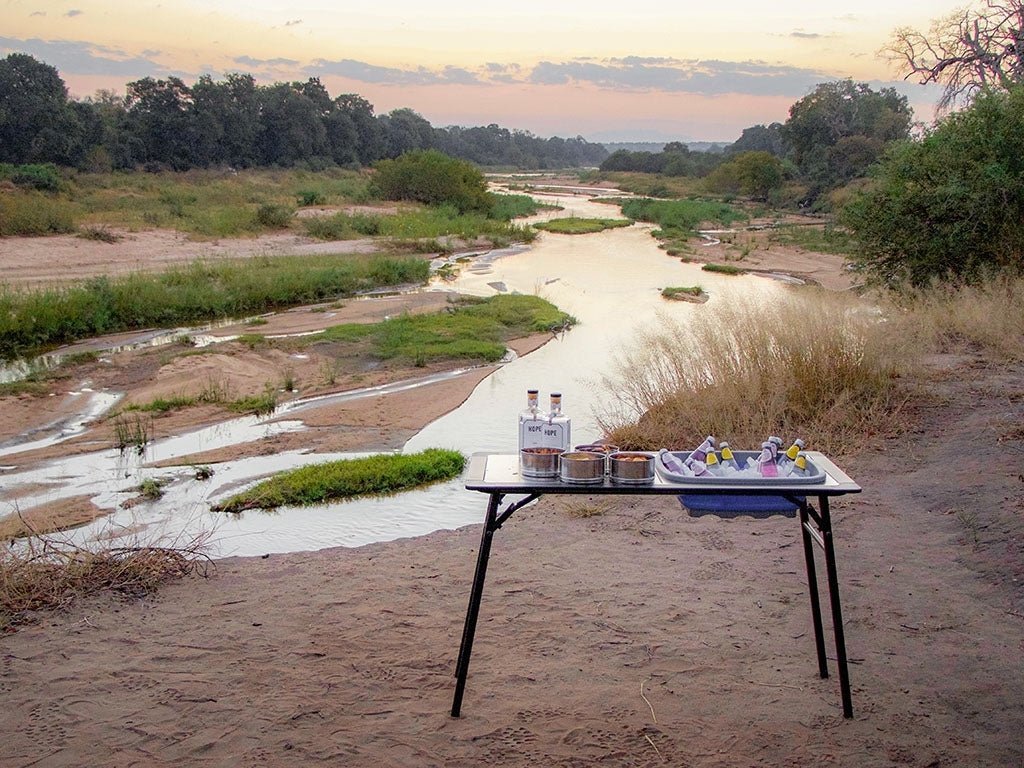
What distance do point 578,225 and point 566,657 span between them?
3869 cm

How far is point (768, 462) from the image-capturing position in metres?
3.51

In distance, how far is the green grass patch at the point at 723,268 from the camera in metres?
27.2

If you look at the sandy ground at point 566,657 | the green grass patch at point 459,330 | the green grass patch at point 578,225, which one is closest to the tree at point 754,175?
the green grass patch at point 578,225

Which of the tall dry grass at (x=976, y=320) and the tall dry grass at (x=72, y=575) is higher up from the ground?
the tall dry grass at (x=976, y=320)

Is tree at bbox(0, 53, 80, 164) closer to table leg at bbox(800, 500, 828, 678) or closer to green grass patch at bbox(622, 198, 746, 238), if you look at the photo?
green grass patch at bbox(622, 198, 746, 238)

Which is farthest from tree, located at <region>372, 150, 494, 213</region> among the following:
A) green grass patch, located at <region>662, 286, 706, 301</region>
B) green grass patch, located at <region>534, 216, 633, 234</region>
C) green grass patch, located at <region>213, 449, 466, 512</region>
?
green grass patch, located at <region>213, 449, 466, 512</region>

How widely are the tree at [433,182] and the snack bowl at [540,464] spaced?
38832 millimetres

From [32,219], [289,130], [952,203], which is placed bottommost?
[32,219]

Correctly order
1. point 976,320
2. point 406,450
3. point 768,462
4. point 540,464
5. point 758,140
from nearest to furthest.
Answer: point 540,464 < point 768,462 < point 406,450 < point 976,320 < point 758,140

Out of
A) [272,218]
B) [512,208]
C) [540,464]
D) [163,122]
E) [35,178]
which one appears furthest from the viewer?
[163,122]

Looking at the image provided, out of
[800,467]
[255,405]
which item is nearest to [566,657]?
[800,467]

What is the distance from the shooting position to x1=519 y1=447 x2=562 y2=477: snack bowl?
11.1 ft

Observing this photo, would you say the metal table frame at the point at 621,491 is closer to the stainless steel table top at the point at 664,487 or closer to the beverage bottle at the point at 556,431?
the stainless steel table top at the point at 664,487

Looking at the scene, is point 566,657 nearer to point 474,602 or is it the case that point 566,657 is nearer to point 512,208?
point 474,602
